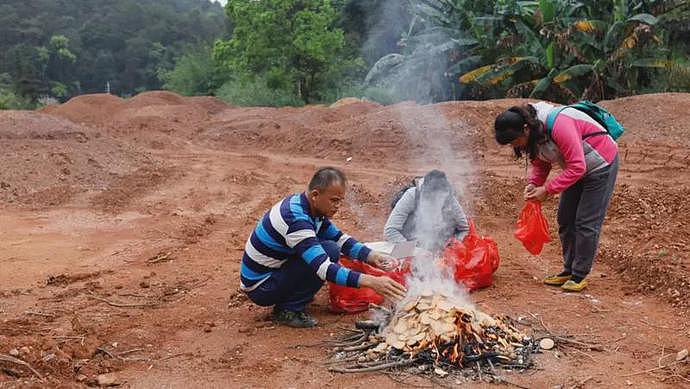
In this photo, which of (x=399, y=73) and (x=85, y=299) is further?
(x=399, y=73)

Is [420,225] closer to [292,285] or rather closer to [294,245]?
[292,285]

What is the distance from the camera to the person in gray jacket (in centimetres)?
488

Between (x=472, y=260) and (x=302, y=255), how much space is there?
1.70m

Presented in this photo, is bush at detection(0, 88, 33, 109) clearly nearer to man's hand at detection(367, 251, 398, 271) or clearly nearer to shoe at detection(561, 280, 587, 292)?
man's hand at detection(367, 251, 398, 271)

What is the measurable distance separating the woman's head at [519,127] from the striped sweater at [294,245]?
3.99ft

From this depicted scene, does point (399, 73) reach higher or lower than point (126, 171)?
higher

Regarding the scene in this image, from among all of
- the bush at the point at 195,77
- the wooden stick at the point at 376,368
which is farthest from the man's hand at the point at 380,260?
the bush at the point at 195,77

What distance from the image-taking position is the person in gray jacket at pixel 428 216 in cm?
488

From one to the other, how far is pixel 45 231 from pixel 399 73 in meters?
10.6

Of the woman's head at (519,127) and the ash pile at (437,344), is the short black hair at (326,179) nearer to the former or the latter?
the ash pile at (437,344)

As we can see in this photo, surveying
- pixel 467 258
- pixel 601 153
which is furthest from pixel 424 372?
pixel 601 153

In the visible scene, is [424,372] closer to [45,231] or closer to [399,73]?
[45,231]

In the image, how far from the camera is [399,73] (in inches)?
641

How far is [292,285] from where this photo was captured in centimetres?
407
